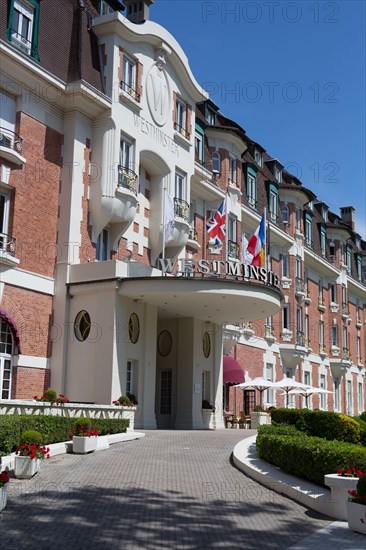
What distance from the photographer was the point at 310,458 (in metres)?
13.4

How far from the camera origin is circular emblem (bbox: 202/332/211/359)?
30.0 metres

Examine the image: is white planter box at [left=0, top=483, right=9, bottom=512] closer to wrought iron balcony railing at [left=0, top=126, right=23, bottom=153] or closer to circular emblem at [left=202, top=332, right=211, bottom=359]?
wrought iron balcony railing at [left=0, top=126, right=23, bottom=153]

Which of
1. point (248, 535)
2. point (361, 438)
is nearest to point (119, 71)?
point (361, 438)

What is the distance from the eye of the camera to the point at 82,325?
24.3 metres

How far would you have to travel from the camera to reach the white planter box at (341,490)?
37.8ft

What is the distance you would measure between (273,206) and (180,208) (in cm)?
1411

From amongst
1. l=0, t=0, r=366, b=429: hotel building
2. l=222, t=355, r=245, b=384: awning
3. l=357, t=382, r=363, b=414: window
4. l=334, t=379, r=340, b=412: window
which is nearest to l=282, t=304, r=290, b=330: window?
l=0, t=0, r=366, b=429: hotel building

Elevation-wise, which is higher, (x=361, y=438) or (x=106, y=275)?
(x=106, y=275)

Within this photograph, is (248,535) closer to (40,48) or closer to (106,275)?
(106,275)

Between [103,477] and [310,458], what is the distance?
414 centimetres

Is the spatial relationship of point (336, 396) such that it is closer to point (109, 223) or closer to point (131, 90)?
point (109, 223)

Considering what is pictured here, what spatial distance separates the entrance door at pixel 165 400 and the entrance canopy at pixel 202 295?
9.73 ft

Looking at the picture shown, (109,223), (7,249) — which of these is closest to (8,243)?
(7,249)

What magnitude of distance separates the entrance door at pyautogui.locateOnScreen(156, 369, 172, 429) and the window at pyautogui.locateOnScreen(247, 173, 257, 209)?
44.0 ft
